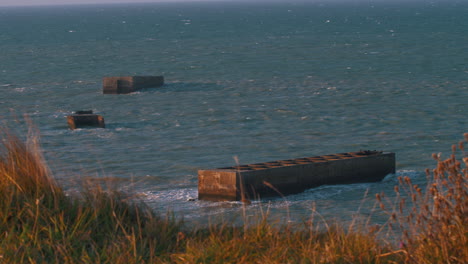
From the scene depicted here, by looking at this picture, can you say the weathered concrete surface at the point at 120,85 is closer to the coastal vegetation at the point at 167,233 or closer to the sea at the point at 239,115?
the sea at the point at 239,115

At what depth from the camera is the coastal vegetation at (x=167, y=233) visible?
19.6 feet

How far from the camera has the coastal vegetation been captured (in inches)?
235

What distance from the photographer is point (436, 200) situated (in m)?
5.82

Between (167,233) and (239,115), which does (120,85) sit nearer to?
(239,115)

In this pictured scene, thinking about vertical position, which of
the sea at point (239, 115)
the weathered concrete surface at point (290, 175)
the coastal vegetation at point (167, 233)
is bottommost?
the sea at point (239, 115)

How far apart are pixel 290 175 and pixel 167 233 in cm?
1175

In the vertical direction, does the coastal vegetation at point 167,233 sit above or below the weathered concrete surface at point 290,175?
above

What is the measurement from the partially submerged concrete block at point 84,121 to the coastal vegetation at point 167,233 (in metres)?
23.4

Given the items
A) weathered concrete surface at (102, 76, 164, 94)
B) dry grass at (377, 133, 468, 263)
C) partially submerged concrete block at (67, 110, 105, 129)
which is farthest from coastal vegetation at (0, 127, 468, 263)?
weathered concrete surface at (102, 76, 164, 94)

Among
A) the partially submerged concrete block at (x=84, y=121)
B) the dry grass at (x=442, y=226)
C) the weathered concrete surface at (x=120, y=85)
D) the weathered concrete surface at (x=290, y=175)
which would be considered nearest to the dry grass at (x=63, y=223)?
the dry grass at (x=442, y=226)

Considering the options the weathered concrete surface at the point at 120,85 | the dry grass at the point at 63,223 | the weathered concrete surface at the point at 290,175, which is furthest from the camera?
the weathered concrete surface at the point at 120,85

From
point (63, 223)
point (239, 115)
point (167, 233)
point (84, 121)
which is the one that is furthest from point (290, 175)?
point (239, 115)

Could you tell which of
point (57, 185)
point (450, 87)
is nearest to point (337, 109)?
point (450, 87)

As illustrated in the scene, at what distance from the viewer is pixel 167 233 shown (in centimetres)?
710
